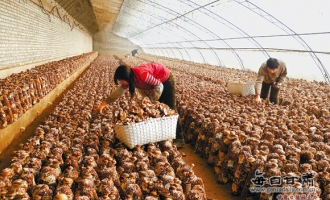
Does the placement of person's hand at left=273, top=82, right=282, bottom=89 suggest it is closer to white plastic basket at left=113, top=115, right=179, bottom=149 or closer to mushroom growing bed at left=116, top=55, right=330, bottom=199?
mushroom growing bed at left=116, top=55, right=330, bottom=199

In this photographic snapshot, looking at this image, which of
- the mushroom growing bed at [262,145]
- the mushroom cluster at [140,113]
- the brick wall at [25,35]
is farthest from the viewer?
the brick wall at [25,35]

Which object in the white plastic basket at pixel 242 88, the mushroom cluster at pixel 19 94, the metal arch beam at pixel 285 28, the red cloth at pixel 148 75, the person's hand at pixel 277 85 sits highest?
the metal arch beam at pixel 285 28

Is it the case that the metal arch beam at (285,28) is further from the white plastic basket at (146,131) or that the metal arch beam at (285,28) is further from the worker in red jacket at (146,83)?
the white plastic basket at (146,131)

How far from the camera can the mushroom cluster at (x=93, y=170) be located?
2295 mm

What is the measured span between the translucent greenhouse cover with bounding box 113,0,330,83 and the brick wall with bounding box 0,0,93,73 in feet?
20.1

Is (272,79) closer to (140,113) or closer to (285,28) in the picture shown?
(140,113)

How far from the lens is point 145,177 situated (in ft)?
8.39

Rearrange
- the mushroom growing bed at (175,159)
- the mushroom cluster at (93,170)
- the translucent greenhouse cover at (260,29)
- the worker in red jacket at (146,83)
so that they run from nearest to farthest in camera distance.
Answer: the mushroom cluster at (93,170)
the mushroom growing bed at (175,159)
the worker in red jacket at (146,83)
the translucent greenhouse cover at (260,29)

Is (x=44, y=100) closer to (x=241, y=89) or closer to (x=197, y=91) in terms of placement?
(x=197, y=91)

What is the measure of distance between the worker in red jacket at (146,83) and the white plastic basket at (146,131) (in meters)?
0.90

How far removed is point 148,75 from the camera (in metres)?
4.41

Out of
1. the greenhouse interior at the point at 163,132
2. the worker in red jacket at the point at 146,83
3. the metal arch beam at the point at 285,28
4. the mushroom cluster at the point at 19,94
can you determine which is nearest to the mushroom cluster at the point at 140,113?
the greenhouse interior at the point at 163,132

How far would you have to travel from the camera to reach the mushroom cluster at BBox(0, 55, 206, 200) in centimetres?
229

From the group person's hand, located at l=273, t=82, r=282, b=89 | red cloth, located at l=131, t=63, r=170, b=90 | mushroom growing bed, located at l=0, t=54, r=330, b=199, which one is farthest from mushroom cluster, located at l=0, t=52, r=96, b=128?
person's hand, located at l=273, t=82, r=282, b=89
